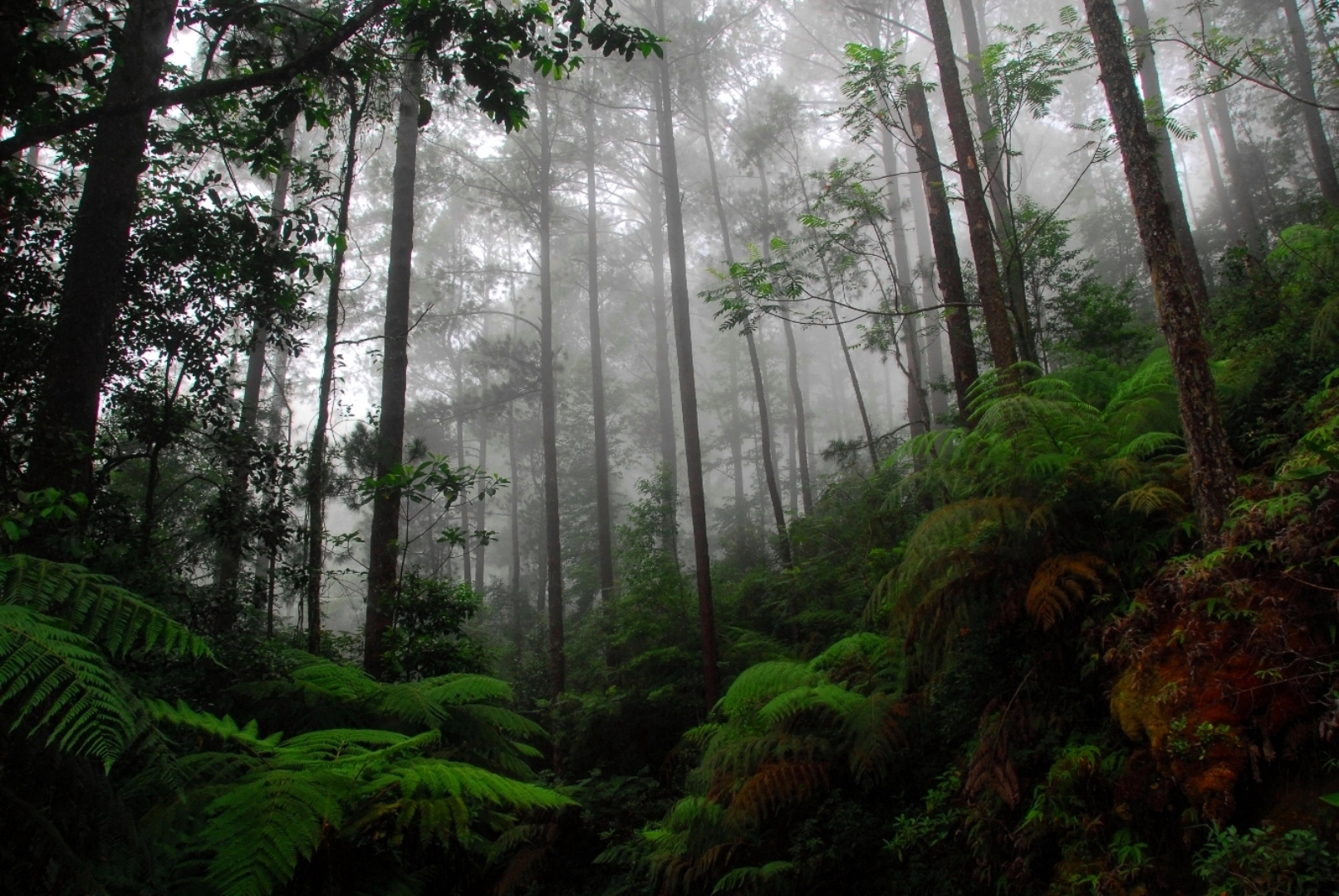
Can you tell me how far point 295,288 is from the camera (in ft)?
24.8

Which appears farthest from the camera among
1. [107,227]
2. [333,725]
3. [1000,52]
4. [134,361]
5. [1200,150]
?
[1200,150]

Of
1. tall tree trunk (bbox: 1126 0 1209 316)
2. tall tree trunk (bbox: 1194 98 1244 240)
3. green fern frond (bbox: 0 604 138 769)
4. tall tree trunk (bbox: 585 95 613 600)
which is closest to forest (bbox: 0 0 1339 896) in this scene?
green fern frond (bbox: 0 604 138 769)

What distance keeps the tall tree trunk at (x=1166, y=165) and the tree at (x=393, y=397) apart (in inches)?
343

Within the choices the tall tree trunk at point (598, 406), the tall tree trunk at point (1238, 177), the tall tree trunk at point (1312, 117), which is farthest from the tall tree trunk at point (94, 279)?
the tall tree trunk at point (1238, 177)

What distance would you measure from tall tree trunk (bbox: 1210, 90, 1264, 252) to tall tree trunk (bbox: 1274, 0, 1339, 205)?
82.4 inches

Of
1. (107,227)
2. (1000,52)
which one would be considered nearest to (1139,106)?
(1000,52)

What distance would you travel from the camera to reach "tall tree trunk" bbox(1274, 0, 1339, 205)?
1429cm

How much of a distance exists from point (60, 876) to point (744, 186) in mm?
29859

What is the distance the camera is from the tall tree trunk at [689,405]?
9883 millimetres

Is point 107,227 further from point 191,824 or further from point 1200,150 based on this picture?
point 1200,150

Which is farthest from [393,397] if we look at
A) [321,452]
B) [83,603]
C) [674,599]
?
[83,603]

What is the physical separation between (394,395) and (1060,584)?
8.63 metres

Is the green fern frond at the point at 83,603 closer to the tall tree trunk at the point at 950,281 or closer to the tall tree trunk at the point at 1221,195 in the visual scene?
the tall tree trunk at the point at 950,281

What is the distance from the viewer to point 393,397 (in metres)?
9.90
